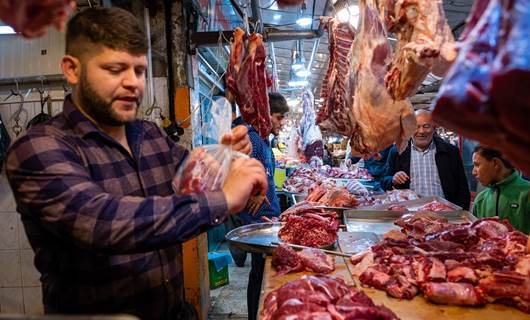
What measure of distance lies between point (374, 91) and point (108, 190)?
2207 mm

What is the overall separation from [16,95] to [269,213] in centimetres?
330

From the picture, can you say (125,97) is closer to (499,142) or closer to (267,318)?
(267,318)

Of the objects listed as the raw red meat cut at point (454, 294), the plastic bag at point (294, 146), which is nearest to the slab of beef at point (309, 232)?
the raw red meat cut at point (454, 294)

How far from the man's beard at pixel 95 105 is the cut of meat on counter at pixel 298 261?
1461mm

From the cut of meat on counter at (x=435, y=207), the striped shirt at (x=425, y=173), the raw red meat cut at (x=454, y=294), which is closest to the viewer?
the raw red meat cut at (x=454, y=294)

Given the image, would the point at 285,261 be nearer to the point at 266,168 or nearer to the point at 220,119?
the point at 220,119

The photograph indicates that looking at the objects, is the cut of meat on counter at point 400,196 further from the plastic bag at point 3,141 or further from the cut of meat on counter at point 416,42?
the plastic bag at point 3,141

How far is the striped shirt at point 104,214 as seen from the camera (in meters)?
1.67

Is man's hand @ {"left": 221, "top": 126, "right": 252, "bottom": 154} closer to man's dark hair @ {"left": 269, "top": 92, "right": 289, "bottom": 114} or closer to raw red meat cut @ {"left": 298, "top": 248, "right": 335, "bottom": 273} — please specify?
raw red meat cut @ {"left": 298, "top": 248, "right": 335, "bottom": 273}

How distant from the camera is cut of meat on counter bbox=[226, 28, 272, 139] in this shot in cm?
424

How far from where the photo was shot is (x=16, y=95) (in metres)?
4.77

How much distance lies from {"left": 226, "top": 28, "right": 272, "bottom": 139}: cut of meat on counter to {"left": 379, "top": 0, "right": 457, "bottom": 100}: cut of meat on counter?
5.99 feet

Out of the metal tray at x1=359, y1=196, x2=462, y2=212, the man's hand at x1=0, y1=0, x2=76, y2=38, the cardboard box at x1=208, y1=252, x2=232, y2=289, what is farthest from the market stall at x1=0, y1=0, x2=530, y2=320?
the cardboard box at x1=208, y1=252, x2=232, y2=289

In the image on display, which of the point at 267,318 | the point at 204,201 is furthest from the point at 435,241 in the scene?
the point at 204,201
